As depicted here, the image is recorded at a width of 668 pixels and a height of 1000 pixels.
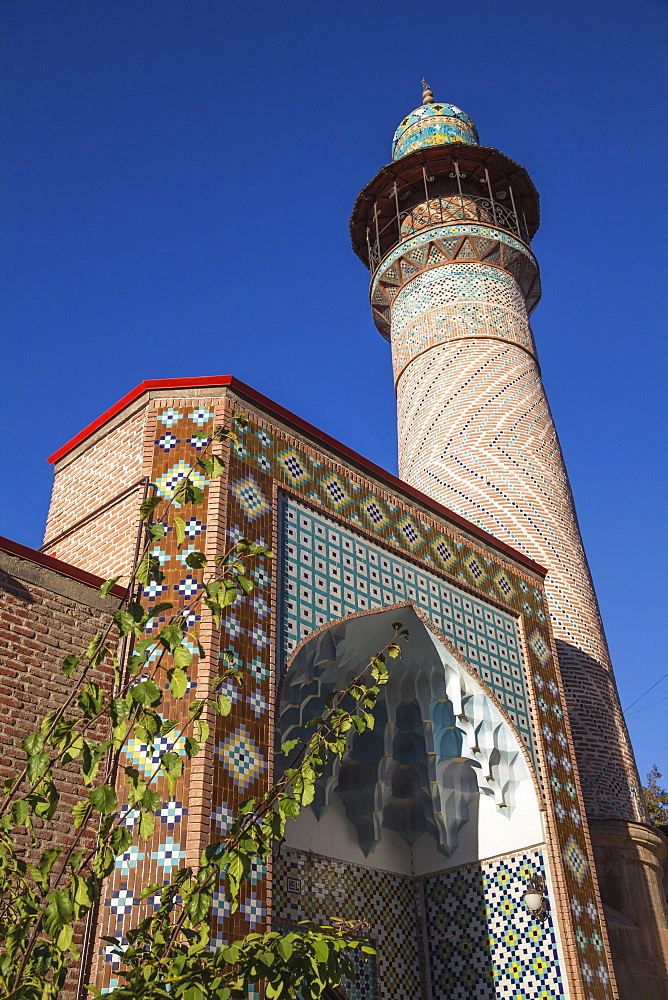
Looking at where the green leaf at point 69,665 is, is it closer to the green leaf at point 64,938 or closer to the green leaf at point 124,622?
the green leaf at point 124,622

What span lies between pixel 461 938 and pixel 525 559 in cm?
280

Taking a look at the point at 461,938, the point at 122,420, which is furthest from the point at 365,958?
the point at 122,420

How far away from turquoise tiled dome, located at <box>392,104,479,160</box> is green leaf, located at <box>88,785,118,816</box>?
10.6 m

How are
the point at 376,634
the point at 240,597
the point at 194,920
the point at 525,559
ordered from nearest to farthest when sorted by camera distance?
the point at 194,920 → the point at 240,597 → the point at 376,634 → the point at 525,559

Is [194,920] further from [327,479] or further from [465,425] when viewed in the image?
[465,425]

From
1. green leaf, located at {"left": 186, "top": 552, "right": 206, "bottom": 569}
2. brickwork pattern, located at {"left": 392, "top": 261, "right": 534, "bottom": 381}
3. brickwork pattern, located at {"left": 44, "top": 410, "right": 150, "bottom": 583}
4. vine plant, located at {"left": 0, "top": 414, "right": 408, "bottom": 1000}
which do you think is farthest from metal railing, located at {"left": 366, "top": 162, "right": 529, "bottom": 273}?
vine plant, located at {"left": 0, "top": 414, "right": 408, "bottom": 1000}

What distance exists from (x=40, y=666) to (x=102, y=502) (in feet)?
4.26

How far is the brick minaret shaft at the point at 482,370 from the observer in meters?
7.85

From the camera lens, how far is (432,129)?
11.9 m

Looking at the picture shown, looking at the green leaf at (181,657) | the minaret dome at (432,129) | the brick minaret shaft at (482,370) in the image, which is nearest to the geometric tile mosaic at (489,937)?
the brick minaret shaft at (482,370)

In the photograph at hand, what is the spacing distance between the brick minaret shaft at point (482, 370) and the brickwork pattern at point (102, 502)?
4.02 m

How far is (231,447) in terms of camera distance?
5.07 metres

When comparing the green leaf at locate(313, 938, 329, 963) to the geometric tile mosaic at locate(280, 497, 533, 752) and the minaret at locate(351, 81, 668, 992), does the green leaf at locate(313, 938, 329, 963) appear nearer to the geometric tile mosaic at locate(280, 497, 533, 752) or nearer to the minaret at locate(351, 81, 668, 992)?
the geometric tile mosaic at locate(280, 497, 533, 752)

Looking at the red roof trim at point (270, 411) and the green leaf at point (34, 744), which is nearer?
the green leaf at point (34, 744)
